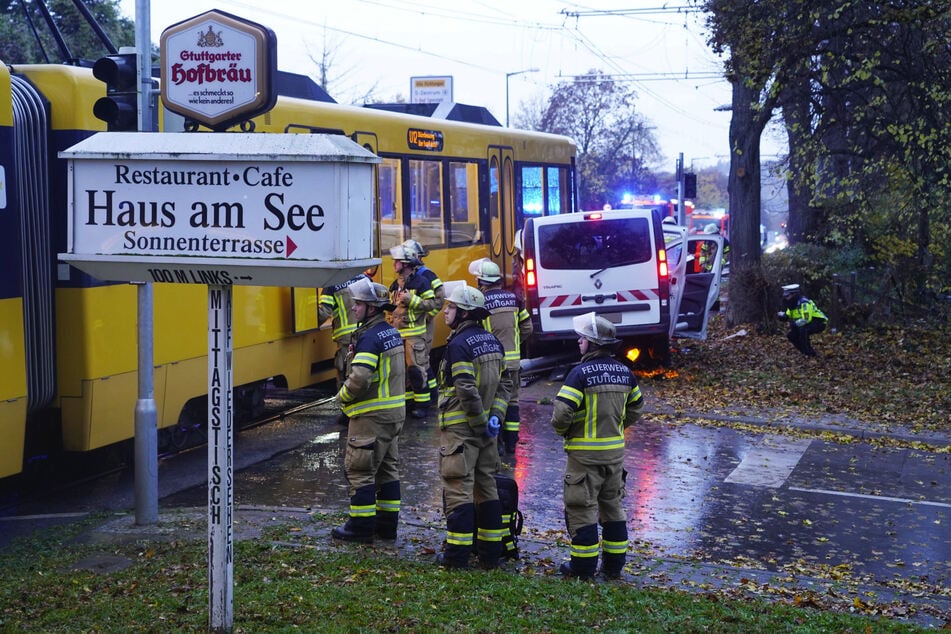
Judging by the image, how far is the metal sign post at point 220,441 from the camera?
516 cm

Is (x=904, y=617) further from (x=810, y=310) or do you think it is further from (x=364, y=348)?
(x=810, y=310)

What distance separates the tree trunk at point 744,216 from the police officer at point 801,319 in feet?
11.6

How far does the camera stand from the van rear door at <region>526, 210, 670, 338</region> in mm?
14875

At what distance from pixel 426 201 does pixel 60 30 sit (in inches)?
664

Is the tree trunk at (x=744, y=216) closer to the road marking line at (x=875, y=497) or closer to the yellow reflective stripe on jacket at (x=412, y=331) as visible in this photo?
the yellow reflective stripe on jacket at (x=412, y=331)

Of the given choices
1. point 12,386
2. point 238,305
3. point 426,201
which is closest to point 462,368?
point 12,386

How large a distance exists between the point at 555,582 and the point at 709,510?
275 cm

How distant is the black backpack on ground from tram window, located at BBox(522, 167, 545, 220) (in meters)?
10.9

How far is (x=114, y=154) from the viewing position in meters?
4.94

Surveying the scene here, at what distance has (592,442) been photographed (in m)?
7.02

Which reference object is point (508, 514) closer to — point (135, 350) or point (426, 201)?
point (135, 350)

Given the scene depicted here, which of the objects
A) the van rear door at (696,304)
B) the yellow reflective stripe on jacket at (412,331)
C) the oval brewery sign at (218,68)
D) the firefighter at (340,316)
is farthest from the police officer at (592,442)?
the van rear door at (696,304)

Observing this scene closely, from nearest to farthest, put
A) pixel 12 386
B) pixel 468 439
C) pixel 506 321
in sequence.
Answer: pixel 468 439 → pixel 12 386 → pixel 506 321

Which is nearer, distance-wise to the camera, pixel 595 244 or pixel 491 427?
pixel 491 427
